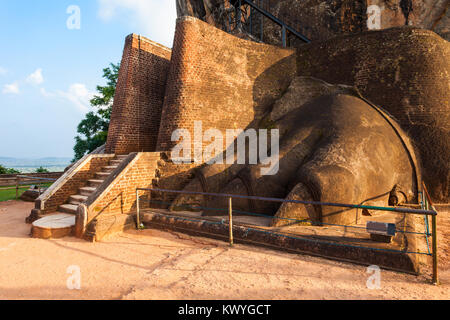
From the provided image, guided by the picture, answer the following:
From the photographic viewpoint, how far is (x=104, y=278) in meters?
3.91

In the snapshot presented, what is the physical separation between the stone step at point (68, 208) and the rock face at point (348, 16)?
15353 mm

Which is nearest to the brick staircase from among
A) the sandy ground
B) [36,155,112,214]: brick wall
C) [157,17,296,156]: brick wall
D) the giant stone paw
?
[36,155,112,214]: brick wall

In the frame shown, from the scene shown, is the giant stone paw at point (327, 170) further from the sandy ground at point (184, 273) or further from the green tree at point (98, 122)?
the green tree at point (98, 122)

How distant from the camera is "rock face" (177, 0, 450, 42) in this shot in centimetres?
1572

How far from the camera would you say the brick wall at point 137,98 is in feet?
33.1

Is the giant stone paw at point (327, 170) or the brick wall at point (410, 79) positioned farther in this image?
the brick wall at point (410, 79)

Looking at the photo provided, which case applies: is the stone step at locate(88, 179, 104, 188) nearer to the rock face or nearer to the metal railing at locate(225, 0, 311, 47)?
the metal railing at locate(225, 0, 311, 47)

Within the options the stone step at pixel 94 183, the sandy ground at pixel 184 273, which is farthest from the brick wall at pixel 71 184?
the sandy ground at pixel 184 273

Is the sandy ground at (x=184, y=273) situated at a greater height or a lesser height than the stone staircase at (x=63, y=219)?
lesser

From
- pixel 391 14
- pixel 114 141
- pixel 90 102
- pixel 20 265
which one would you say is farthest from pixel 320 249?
pixel 90 102

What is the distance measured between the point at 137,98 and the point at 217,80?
3453 millimetres

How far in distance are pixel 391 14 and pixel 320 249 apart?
60.3 feet
